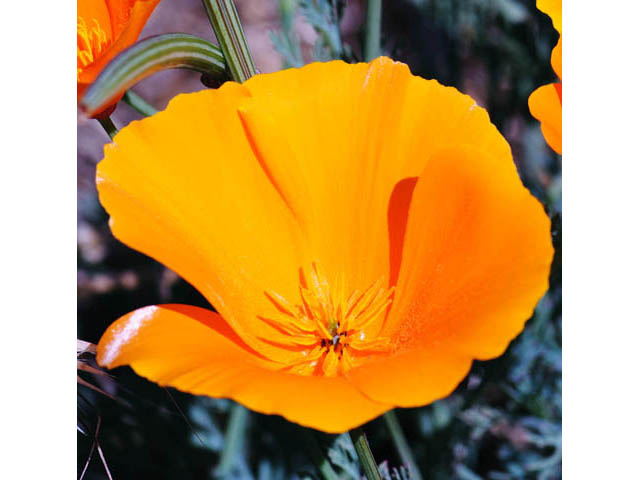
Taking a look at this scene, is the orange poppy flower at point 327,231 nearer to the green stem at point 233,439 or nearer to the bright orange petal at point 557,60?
the bright orange petal at point 557,60

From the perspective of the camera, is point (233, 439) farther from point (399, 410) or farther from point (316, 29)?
point (316, 29)

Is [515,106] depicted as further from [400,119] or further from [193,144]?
[193,144]

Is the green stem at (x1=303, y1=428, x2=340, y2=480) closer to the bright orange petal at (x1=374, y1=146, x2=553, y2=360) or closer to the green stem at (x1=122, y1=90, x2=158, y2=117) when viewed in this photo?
the bright orange petal at (x1=374, y1=146, x2=553, y2=360)

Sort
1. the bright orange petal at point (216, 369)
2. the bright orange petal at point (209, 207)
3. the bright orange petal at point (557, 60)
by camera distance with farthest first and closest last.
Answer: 1. the bright orange petal at point (557, 60)
2. the bright orange petal at point (209, 207)
3. the bright orange petal at point (216, 369)

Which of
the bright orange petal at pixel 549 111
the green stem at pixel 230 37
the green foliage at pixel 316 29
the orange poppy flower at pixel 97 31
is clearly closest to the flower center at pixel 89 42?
the orange poppy flower at pixel 97 31

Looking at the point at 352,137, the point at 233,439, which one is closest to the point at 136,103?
the point at 352,137
